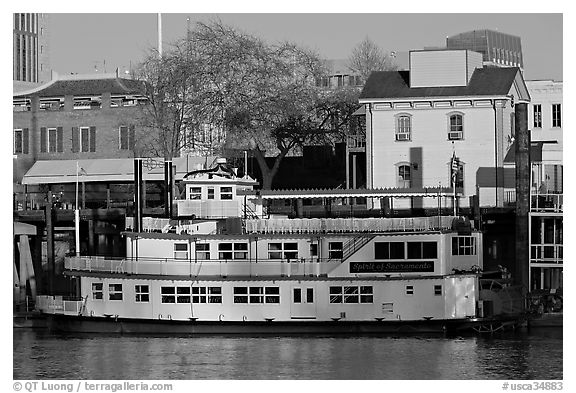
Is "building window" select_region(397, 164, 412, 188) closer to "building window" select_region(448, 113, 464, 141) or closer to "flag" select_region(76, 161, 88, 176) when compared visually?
"building window" select_region(448, 113, 464, 141)

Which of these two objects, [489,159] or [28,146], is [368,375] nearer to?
[489,159]

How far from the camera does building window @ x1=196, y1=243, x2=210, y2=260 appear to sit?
58.0 meters

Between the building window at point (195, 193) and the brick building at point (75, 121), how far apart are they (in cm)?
2483

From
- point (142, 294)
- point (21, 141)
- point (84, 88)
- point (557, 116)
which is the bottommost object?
point (142, 294)

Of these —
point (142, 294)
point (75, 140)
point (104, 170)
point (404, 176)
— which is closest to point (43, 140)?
point (75, 140)

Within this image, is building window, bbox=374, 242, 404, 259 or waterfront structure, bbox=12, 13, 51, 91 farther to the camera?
waterfront structure, bbox=12, 13, 51, 91

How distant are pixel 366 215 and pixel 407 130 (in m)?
7.38

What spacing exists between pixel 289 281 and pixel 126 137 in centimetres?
2952

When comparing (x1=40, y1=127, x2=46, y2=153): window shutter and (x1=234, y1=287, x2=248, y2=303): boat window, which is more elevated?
(x1=40, y1=127, x2=46, y2=153): window shutter

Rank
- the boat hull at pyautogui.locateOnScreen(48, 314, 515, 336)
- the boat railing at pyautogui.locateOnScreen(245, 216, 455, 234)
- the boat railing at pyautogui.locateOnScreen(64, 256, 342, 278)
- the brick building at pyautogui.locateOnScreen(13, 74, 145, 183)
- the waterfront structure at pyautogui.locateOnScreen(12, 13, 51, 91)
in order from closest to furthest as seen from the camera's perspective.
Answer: the boat hull at pyautogui.locateOnScreen(48, 314, 515, 336) → the boat railing at pyautogui.locateOnScreen(245, 216, 455, 234) → the boat railing at pyautogui.locateOnScreen(64, 256, 342, 278) → the brick building at pyautogui.locateOnScreen(13, 74, 145, 183) → the waterfront structure at pyautogui.locateOnScreen(12, 13, 51, 91)

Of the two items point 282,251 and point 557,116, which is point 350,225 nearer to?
point 282,251

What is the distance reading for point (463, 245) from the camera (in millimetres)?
58375

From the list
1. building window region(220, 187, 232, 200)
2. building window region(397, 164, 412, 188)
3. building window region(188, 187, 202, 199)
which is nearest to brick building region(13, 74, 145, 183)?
building window region(397, 164, 412, 188)

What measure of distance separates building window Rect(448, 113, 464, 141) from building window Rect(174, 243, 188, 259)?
57.7 ft
